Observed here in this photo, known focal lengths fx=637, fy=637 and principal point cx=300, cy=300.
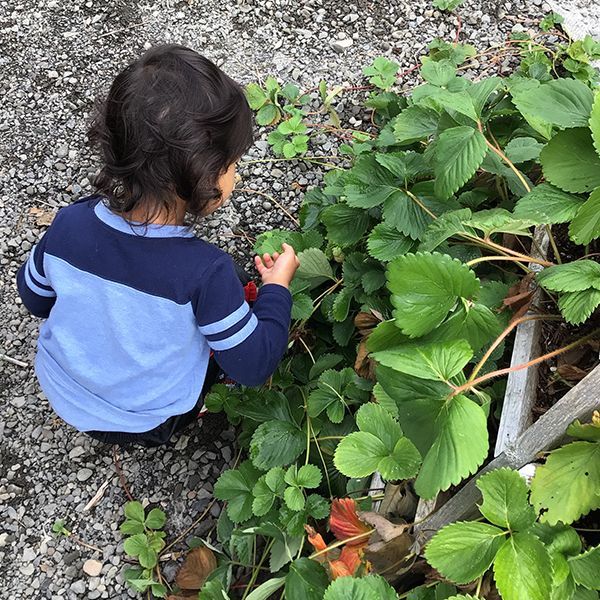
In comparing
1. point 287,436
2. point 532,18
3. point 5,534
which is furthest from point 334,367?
point 532,18

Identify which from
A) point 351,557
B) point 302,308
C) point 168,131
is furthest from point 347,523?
point 168,131

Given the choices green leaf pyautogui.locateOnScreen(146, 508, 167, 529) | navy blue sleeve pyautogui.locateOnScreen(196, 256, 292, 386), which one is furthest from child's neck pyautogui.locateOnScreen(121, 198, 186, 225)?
green leaf pyautogui.locateOnScreen(146, 508, 167, 529)

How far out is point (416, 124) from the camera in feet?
4.30

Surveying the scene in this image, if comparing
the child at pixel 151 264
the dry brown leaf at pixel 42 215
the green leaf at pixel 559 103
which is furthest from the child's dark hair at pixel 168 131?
the dry brown leaf at pixel 42 215

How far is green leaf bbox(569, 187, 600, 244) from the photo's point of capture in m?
0.92

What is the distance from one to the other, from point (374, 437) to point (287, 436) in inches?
14.8

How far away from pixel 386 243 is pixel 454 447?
58 centimetres

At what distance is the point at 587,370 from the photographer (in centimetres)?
104

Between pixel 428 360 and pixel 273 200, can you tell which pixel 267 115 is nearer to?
pixel 273 200

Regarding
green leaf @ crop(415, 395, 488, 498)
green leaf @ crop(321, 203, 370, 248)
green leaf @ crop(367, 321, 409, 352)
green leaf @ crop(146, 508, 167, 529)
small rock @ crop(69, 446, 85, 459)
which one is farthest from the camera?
small rock @ crop(69, 446, 85, 459)

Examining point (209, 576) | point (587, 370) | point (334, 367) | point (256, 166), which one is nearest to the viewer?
point (587, 370)

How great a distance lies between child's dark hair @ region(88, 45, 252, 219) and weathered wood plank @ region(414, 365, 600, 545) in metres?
0.70

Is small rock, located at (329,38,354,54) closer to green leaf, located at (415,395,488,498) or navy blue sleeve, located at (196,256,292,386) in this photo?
navy blue sleeve, located at (196,256,292,386)

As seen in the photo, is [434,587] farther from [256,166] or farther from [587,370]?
[256,166]
